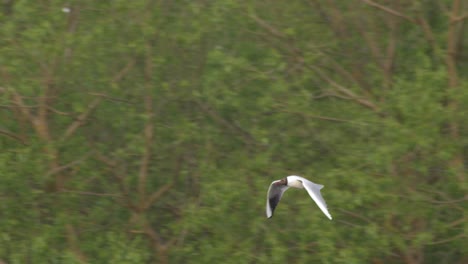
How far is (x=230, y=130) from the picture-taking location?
1462 centimetres

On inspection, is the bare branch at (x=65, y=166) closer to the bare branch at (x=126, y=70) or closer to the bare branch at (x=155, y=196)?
the bare branch at (x=155, y=196)

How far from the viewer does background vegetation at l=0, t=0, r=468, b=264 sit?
1301 cm

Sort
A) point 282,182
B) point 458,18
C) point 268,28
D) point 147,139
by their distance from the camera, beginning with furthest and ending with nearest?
1. point 268,28
2. point 147,139
3. point 458,18
4. point 282,182

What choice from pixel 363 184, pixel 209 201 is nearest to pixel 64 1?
pixel 209 201

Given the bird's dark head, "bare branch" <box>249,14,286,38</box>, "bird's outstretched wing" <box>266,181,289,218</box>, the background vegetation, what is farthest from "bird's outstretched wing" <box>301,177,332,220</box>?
"bare branch" <box>249,14,286,38</box>

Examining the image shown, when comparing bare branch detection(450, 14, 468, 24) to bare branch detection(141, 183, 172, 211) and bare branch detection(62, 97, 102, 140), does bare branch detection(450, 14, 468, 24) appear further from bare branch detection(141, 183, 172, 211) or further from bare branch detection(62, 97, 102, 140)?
bare branch detection(62, 97, 102, 140)

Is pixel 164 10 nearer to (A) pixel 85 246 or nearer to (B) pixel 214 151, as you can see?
(B) pixel 214 151

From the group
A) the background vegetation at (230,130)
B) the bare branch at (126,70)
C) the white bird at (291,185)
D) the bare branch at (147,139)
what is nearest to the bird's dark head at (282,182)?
the white bird at (291,185)

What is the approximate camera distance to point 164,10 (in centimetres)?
1514

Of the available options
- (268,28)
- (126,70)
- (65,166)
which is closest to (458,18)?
(268,28)

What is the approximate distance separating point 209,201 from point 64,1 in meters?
3.29

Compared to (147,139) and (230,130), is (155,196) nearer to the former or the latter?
(147,139)

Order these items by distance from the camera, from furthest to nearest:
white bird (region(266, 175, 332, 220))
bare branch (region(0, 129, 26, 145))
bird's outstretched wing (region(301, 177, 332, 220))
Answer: bare branch (region(0, 129, 26, 145)) < white bird (region(266, 175, 332, 220)) < bird's outstretched wing (region(301, 177, 332, 220))

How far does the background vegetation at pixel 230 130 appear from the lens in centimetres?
1301
